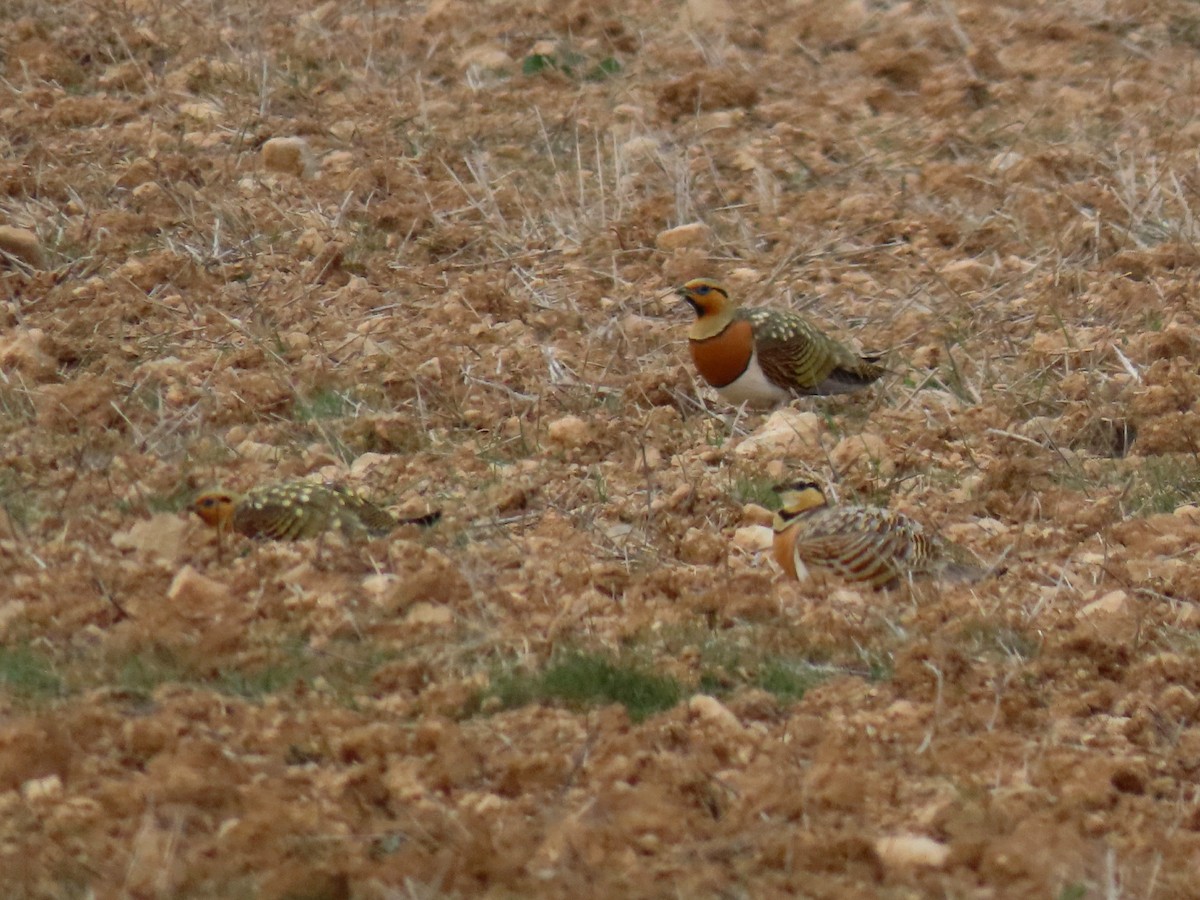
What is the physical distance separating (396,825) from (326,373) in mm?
3317

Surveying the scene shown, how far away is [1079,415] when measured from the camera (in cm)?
671

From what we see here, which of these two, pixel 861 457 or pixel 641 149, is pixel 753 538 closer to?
pixel 861 457

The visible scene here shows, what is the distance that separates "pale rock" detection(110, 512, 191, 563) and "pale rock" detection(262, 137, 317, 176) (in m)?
3.76

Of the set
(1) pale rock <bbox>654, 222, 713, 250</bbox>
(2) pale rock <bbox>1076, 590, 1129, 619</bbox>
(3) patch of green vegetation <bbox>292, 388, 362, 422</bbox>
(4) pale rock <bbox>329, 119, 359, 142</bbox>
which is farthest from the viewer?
(4) pale rock <bbox>329, 119, 359, 142</bbox>

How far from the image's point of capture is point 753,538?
5777 mm

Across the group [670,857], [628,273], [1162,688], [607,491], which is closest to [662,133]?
[628,273]

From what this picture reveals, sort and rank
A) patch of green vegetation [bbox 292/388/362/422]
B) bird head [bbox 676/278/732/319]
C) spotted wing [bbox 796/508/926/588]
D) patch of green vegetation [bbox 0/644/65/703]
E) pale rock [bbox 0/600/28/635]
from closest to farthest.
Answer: patch of green vegetation [bbox 0/644/65/703], pale rock [bbox 0/600/28/635], spotted wing [bbox 796/508/926/588], patch of green vegetation [bbox 292/388/362/422], bird head [bbox 676/278/732/319]

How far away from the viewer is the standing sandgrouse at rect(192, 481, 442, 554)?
540 centimetres

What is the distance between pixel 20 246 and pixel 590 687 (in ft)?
13.3

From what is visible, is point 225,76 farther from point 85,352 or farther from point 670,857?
point 670,857

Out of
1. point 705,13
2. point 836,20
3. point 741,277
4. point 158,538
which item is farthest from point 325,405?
point 836,20

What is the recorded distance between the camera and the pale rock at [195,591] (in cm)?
488

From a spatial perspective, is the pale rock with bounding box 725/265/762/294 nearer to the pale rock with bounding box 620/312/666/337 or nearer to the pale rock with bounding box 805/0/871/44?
the pale rock with bounding box 620/312/666/337

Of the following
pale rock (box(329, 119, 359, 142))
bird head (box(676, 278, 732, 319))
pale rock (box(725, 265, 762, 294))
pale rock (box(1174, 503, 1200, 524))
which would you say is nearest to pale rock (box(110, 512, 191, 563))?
bird head (box(676, 278, 732, 319))
